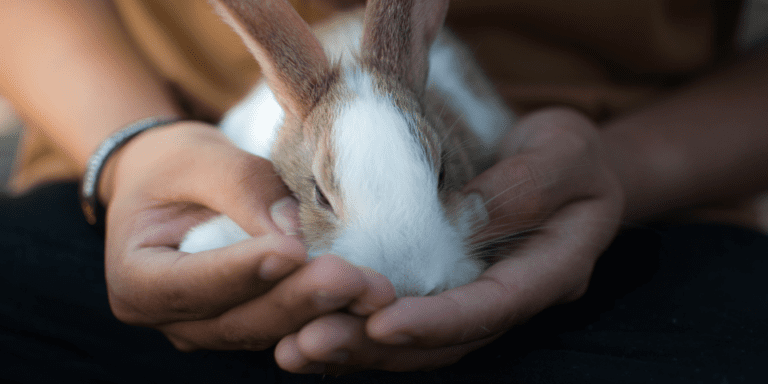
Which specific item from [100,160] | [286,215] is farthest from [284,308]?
[100,160]

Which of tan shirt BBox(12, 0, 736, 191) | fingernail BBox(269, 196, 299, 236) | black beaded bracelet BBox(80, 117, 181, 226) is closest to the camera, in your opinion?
fingernail BBox(269, 196, 299, 236)

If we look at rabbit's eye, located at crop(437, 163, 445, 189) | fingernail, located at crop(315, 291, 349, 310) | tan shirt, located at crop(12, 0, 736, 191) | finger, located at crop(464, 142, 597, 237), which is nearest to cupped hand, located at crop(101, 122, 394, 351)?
fingernail, located at crop(315, 291, 349, 310)

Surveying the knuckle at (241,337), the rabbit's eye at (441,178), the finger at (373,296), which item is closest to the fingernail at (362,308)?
the finger at (373,296)

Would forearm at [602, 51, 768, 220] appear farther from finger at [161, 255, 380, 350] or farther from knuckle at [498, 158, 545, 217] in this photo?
finger at [161, 255, 380, 350]

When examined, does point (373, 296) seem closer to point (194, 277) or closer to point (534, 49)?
point (194, 277)

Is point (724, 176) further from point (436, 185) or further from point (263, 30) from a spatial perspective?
point (263, 30)
